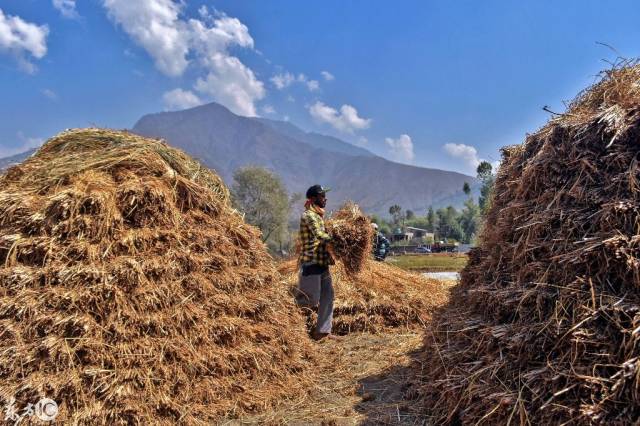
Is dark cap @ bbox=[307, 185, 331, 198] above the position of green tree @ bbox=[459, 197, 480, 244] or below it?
below

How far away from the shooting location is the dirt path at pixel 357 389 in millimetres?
3941

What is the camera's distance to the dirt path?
12.9ft

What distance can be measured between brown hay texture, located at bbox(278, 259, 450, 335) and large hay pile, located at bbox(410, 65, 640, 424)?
3276 mm

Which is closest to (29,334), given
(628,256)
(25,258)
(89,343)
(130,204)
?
(89,343)

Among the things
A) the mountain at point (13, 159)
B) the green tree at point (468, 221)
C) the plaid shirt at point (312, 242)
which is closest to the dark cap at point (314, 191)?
the plaid shirt at point (312, 242)

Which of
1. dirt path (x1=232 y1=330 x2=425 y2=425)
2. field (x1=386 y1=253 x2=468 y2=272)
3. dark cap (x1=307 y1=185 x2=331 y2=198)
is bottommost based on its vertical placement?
field (x1=386 y1=253 x2=468 y2=272)

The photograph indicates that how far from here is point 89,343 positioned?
3.38 m

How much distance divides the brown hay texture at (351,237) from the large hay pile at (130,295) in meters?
2.73

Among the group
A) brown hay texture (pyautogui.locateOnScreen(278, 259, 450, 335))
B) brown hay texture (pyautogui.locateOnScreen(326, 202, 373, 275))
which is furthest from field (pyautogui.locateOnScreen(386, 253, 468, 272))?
brown hay texture (pyautogui.locateOnScreen(326, 202, 373, 275))

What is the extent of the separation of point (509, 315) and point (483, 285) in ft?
1.72

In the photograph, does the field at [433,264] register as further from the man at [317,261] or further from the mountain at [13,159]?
the mountain at [13,159]

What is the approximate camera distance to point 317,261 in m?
6.32

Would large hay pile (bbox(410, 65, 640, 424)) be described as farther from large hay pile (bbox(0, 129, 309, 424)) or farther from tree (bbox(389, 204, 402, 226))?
tree (bbox(389, 204, 402, 226))

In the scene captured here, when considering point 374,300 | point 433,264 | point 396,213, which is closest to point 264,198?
point 433,264
